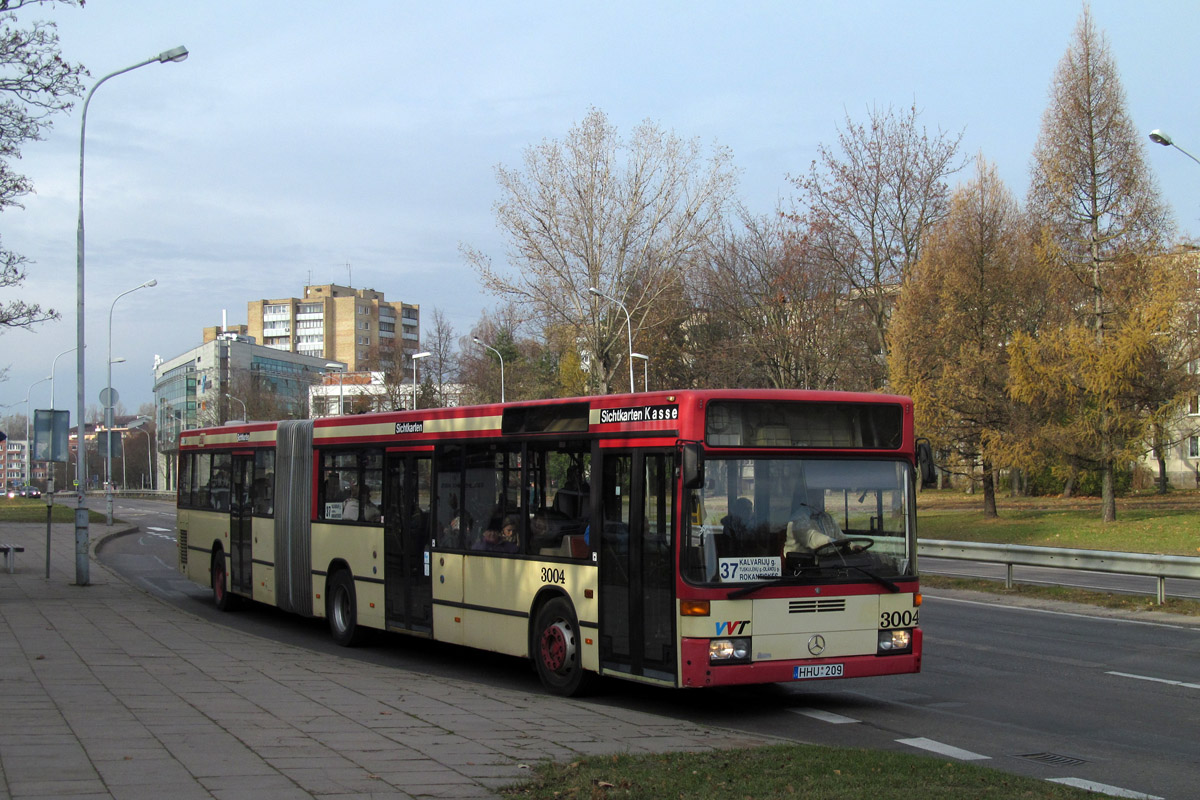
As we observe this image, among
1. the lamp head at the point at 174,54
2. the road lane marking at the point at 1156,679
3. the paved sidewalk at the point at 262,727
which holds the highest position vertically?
the lamp head at the point at 174,54

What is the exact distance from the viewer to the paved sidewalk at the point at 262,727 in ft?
20.4

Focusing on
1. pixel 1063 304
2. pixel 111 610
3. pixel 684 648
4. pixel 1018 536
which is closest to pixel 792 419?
pixel 684 648

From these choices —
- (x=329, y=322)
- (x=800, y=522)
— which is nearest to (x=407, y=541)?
(x=800, y=522)

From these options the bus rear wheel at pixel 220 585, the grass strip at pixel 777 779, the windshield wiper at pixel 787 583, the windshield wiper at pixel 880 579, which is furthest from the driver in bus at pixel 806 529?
the bus rear wheel at pixel 220 585

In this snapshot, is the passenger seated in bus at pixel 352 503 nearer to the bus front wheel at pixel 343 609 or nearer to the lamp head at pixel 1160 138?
the bus front wheel at pixel 343 609

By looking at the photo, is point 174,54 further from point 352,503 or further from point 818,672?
point 818,672

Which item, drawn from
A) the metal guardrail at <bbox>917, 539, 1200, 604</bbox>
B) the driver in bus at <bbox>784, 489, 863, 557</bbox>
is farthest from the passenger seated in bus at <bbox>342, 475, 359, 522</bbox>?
the metal guardrail at <bbox>917, 539, 1200, 604</bbox>

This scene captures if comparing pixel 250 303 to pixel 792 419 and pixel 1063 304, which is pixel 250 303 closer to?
pixel 1063 304

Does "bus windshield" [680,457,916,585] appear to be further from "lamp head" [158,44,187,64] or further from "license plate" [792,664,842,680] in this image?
"lamp head" [158,44,187,64]

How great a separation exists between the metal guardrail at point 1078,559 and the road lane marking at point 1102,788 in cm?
791

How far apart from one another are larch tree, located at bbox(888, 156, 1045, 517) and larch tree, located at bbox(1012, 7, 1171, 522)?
1.48 m

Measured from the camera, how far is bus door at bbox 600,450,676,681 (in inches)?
355

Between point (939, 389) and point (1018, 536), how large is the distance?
708 cm

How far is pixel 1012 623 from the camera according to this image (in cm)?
1526
